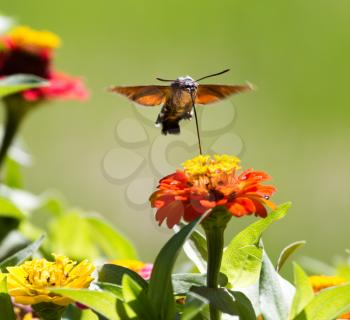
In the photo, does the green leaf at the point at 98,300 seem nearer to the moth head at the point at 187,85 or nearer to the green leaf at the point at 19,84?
the moth head at the point at 187,85

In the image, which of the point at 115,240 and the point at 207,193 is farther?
the point at 115,240

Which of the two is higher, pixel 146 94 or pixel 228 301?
pixel 146 94

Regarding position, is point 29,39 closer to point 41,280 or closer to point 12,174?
point 12,174

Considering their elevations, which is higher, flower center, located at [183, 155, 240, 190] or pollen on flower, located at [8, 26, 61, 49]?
pollen on flower, located at [8, 26, 61, 49]

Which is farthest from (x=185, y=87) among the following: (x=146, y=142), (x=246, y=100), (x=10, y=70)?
(x=246, y=100)

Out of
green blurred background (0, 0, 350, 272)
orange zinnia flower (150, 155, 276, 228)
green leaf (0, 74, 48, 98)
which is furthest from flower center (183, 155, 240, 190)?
green blurred background (0, 0, 350, 272)

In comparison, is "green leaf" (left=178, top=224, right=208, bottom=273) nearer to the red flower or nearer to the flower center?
the flower center

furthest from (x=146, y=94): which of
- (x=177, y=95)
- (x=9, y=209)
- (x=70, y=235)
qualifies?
(x=70, y=235)
